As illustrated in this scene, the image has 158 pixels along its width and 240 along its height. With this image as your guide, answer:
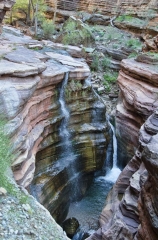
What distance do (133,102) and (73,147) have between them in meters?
3.04

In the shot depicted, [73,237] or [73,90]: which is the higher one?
[73,90]

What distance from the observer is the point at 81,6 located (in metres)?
27.4

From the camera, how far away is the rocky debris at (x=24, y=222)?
372cm

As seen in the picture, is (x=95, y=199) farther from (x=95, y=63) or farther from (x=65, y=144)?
(x=95, y=63)

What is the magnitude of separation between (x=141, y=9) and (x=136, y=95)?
642 inches

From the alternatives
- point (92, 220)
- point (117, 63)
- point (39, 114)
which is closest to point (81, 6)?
point (117, 63)

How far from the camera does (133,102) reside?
10992mm

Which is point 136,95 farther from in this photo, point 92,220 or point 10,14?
point 10,14

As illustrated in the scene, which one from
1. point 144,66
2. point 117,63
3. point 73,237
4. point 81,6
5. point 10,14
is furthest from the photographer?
point 81,6

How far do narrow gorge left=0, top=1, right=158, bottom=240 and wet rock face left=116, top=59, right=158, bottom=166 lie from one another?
0.14 ft

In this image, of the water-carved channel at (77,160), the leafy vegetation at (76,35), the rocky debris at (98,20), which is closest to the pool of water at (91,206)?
the water-carved channel at (77,160)

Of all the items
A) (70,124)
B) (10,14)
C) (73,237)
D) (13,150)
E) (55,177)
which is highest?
(10,14)

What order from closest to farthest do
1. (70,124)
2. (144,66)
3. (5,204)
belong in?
(5,204) < (70,124) < (144,66)

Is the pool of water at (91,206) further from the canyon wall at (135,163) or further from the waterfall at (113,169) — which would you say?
the canyon wall at (135,163)
